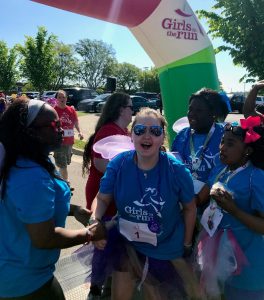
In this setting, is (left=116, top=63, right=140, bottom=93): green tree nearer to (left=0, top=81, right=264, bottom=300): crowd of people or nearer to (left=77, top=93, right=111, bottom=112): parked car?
(left=77, top=93, right=111, bottom=112): parked car

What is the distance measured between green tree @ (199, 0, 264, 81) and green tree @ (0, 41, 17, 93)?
24.6 metres

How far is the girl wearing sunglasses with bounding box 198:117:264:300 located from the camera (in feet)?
6.71

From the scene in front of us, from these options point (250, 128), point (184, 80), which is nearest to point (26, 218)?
point (250, 128)

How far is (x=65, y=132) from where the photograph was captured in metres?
7.03

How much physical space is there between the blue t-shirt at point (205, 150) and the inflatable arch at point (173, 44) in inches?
70.9

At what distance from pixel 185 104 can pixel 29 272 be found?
3.51 meters

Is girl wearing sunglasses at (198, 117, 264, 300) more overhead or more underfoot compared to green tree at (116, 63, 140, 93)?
more overhead

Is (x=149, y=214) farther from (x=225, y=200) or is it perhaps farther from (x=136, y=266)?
(x=225, y=200)

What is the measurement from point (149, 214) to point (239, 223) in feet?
1.77

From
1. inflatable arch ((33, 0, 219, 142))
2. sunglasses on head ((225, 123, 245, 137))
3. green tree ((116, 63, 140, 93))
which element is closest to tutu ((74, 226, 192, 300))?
sunglasses on head ((225, 123, 245, 137))

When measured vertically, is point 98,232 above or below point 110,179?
below

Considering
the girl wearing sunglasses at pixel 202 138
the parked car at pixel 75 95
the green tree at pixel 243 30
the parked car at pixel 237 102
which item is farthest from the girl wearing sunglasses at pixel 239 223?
the parked car at pixel 75 95

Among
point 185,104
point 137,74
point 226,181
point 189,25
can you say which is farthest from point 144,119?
point 137,74

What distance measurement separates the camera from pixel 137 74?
233 ft
